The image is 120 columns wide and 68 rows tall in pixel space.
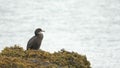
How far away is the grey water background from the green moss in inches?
743

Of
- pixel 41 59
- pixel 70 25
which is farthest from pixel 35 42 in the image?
pixel 70 25

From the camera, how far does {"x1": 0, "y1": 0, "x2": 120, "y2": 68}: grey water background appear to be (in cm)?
4012

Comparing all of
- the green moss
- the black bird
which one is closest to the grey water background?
the black bird

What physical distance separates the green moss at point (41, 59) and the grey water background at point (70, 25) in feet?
61.9

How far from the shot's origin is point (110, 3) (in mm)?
63750

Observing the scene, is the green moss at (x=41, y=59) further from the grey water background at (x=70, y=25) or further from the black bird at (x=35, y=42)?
the grey water background at (x=70, y=25)

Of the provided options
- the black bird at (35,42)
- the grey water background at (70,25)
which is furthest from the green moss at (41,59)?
the grey water background at (70,25)

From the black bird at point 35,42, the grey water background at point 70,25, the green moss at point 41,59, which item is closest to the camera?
the green moss at point 41,59

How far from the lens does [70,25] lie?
178 feet

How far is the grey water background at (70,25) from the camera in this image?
40.1 meters

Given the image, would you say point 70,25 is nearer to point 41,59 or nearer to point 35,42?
point 35,42

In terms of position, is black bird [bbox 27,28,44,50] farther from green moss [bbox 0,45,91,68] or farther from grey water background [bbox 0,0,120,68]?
grey water background [bbox 0,0,120,68]

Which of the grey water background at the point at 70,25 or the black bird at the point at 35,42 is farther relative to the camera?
the grey water background at the point at 70,25

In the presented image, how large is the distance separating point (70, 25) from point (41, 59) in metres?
38.3
